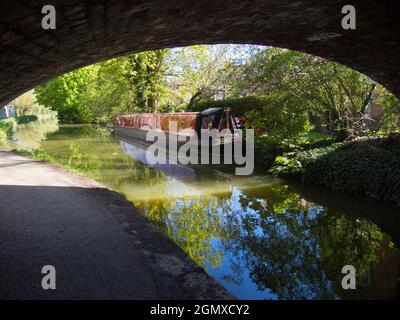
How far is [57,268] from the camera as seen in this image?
3992mm

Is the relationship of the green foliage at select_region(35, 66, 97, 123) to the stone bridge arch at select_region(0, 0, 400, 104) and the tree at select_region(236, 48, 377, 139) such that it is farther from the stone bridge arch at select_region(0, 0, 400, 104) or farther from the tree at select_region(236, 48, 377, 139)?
the stone bridge arch at select_region(0, 0, 400, 104)

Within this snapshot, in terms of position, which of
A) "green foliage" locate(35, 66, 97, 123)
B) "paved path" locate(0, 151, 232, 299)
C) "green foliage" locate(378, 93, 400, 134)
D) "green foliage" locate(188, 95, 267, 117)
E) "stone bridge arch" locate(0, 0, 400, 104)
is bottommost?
"paved path" locate(0, 151, 232, 299)

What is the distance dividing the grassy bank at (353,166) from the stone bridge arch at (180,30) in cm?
408

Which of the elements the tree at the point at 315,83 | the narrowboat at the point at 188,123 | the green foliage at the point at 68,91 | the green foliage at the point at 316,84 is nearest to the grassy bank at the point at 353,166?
the green foliage at the point at 316,84

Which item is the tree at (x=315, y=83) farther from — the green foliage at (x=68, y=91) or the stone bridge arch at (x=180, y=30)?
the green foliage at (x=68, y=91)

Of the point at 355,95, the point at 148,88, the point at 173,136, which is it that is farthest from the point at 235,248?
the point at 148,88

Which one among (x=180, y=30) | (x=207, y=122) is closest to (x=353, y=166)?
(x=180, y=30)

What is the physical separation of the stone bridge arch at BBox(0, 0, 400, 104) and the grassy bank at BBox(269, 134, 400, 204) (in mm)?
4084

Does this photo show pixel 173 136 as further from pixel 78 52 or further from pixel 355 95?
pixel 78 52

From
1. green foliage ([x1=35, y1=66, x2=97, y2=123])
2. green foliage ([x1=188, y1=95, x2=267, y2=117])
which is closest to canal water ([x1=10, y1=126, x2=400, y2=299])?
green foliage ([x1=188, y1=95, x2=267, y2=117])

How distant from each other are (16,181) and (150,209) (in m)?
3.27

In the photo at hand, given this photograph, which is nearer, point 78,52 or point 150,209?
point 78,52

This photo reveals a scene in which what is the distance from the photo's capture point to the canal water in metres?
5.13

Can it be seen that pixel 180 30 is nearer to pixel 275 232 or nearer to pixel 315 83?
pixel 275 232
